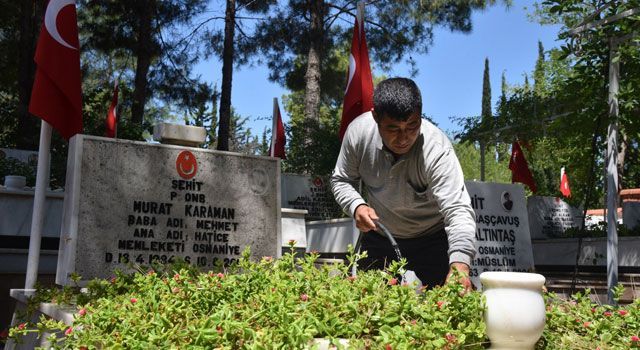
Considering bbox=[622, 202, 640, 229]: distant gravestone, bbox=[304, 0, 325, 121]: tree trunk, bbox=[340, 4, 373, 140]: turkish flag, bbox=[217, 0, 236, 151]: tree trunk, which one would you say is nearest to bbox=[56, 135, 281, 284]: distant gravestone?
bbox=[340, 4, 373, 140]: turkish flag

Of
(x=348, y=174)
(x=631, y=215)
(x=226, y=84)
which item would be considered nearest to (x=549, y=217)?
(x=631, y=215)

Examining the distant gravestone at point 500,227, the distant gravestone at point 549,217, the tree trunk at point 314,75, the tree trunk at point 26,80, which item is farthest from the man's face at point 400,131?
the tree trunk at point 26,80

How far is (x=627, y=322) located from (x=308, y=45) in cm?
1713

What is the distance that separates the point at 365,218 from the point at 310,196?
45.2 feet

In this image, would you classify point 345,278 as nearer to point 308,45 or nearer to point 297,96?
point 308,45

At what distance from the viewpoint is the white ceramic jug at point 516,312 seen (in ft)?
7.00

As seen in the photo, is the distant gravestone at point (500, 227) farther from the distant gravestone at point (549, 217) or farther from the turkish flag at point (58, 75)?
the distant gravestone at point (549, 217)

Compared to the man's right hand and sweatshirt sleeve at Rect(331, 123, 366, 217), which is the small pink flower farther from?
sweatshirt sleeve at Rect(331, 123, 366, 217)

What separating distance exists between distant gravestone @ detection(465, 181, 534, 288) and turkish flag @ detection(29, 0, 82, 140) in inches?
195

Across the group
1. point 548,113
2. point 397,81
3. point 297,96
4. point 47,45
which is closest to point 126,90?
point 548,113

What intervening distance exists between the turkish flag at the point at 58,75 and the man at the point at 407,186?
3044 mm

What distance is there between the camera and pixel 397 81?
3227 millimetres

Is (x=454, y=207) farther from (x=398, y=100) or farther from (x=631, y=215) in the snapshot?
(x=631, y=215)

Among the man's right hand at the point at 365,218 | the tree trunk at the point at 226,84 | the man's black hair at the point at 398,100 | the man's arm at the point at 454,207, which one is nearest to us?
the man's arm at the point at 454,207
